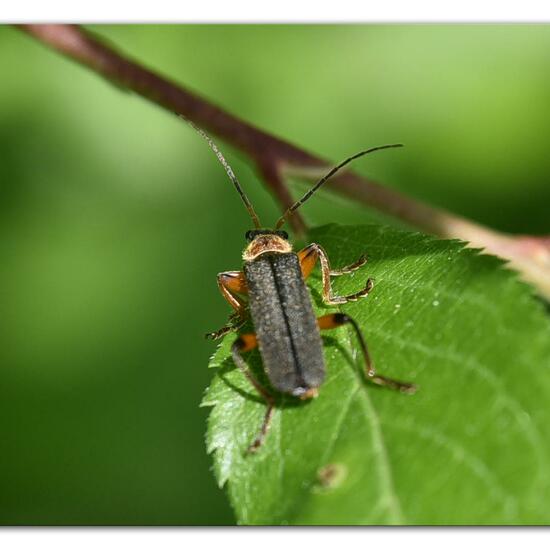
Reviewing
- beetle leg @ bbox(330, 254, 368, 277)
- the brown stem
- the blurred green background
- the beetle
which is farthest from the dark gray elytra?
the blurred green background

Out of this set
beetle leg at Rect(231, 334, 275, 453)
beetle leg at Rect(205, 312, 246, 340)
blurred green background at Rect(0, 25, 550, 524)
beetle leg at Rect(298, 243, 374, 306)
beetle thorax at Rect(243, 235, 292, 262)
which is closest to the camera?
beetle leg at Rect(231, 334, 275, 453)

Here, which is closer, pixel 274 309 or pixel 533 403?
pixel 533 403

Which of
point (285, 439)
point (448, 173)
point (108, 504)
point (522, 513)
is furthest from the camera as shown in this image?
point (448, 173)

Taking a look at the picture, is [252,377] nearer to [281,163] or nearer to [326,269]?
[326,269]

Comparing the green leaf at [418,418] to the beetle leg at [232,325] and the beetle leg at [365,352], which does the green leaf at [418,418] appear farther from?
the beetle leg at [232,325]

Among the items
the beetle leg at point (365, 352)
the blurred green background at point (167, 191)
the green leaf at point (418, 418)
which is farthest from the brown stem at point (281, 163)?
the blurred green background at point (167, 191)

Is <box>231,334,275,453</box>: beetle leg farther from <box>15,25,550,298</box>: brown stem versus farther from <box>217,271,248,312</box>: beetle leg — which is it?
<box>15,25,550,298</box>: brown stem

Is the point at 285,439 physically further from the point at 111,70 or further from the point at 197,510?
the point at 197,510
